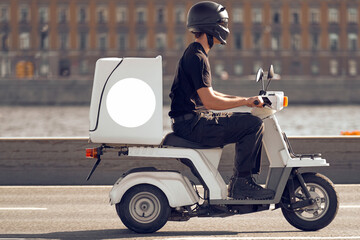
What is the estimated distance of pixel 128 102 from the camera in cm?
646

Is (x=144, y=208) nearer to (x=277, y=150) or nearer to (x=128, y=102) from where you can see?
(x=128, y=102)

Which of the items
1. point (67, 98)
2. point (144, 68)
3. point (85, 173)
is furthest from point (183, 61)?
point (67, 98)

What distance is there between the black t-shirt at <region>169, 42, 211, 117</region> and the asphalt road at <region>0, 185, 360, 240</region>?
98 cm

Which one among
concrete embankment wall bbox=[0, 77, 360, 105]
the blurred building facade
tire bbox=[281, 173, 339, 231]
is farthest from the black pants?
the blurred building facade

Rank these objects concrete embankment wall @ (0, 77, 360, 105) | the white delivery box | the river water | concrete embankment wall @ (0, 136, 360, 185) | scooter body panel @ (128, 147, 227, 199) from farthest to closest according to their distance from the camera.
→ concrete embankment wall @ (0, 77, 360, 105), the river water, concrete embankment wall @ (0, 136, 360, 185), scooter body panel @ (128, 147, 227, 199), the white delivery box

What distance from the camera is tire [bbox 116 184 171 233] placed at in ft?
21.8

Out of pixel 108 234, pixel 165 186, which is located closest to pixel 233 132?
pixel 165 186

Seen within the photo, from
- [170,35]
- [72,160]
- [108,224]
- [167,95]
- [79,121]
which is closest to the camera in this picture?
[108,224]

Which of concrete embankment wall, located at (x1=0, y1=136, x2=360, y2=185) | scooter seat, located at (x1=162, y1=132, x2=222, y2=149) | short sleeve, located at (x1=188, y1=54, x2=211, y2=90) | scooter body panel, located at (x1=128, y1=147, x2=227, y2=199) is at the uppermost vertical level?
short sleeve, located at (x1=188, y1=54, x2=211, y2=90)

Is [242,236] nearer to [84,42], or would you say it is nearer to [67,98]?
[67,98]

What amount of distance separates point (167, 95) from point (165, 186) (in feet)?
197

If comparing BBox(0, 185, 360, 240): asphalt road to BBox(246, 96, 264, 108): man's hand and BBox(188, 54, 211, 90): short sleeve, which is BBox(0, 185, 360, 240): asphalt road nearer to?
BBox(246, 96, 264, 108): man's hand

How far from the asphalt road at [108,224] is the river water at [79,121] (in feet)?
106

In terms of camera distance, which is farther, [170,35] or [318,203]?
[170,35]
